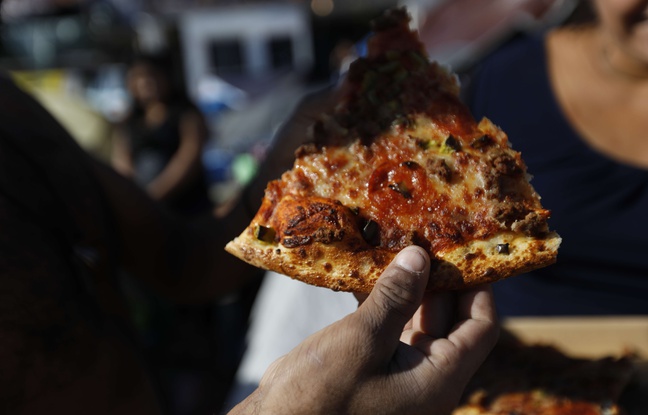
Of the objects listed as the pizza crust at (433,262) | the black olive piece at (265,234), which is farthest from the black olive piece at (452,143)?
the black olive piece at (265,234)

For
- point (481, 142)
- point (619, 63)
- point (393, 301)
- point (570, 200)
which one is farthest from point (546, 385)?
point (619, 63)

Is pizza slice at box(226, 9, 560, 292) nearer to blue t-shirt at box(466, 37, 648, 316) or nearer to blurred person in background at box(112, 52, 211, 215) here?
blue t-shirt at box(466, 37, 648, 316)

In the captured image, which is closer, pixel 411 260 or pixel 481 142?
pixel 411 260

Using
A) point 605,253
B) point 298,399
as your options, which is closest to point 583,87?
A: point 605,253

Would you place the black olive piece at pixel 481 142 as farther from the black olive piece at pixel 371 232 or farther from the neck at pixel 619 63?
the neck at pixel 619 63

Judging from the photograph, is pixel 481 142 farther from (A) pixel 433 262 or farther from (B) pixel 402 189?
(A) pixel 433 262

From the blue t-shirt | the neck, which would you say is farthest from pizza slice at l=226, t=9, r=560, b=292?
the neck
